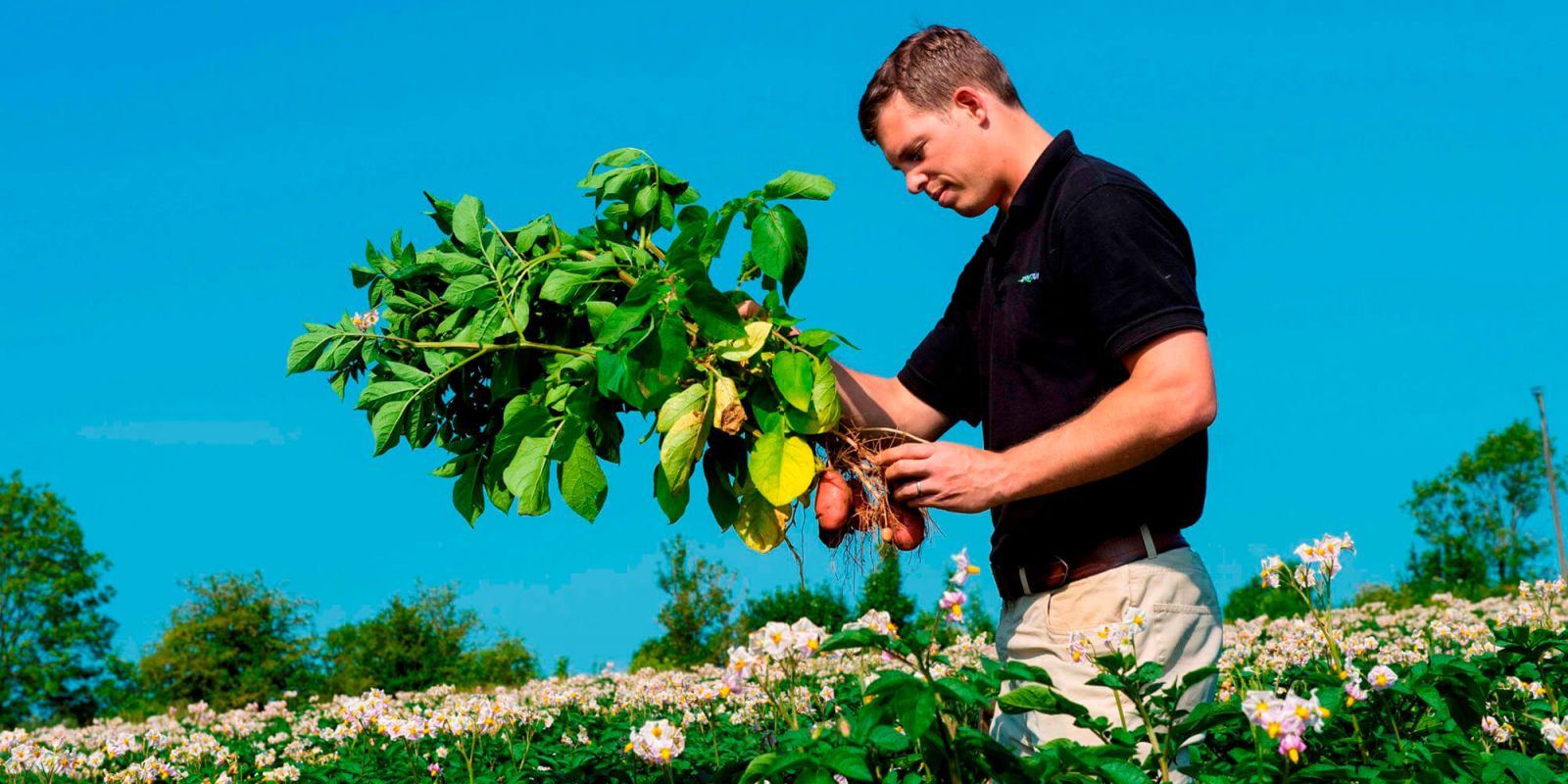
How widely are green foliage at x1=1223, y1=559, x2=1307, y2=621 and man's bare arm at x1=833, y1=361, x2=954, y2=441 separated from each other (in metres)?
12.1

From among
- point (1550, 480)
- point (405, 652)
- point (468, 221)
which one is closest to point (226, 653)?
point (405, 652)

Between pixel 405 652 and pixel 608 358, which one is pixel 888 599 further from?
pixel 608 358

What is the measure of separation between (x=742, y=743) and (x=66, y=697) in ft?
96.2

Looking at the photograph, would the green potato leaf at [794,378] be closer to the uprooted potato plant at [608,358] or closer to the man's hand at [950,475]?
the uprooted potato plant at [608,358]

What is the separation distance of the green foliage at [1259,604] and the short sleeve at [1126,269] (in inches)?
513

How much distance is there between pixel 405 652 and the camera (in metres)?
17.4

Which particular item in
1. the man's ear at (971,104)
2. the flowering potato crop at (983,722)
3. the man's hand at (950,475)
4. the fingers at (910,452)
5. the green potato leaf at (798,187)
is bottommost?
the flowering potato crop at (983,722)

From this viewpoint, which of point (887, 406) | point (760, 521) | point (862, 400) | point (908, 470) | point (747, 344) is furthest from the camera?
point (887, 406)

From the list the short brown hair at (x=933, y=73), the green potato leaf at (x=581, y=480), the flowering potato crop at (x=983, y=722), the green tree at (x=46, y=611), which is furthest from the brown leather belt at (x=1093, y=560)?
the green tree at (x=46, y=611)

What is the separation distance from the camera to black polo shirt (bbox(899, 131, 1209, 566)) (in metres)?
3.08

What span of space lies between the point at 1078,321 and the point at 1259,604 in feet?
57.0

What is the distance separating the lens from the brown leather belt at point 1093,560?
10.6ft

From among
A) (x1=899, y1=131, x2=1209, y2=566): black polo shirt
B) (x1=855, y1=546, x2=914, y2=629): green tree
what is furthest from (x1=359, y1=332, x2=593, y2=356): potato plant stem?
(x1=855, y1=546, x2=914, y2=629): green tree

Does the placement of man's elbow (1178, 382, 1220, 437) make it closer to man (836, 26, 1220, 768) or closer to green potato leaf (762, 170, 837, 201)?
man (836, 26, 1220, 768)
